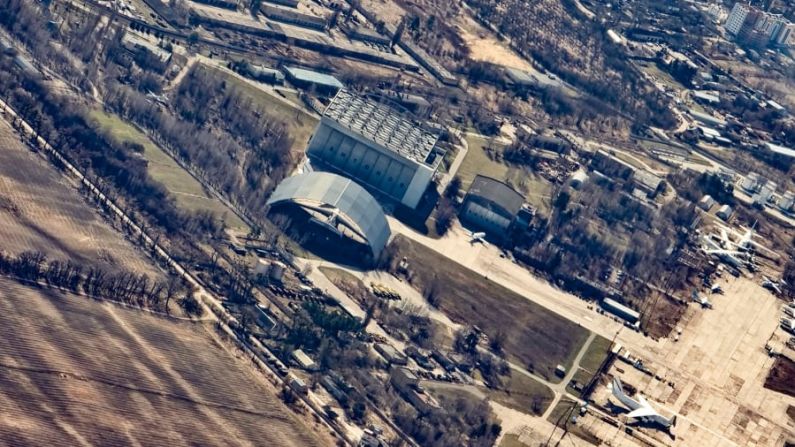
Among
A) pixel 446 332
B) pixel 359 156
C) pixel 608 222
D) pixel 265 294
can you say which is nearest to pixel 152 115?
pixel 359 156

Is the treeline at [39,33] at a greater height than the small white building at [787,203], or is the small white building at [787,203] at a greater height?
the small white building at [787,203]

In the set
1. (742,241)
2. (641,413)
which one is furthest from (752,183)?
(641,413)

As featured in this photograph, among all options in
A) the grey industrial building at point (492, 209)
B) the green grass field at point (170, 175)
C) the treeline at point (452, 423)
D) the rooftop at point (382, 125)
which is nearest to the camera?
the treeline at point (452, 423)

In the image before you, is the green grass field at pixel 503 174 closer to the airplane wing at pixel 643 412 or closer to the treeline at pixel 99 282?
the airplane wing at pixel 643 412

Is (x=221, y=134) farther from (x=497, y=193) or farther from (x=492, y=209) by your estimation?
(x=497, y=193)

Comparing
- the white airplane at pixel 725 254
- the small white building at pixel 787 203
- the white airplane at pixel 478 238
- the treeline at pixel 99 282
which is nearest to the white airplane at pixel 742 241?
the white airplane at pixel 725 254

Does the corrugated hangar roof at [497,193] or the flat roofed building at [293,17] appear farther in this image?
the flat roofed building at [293,17]

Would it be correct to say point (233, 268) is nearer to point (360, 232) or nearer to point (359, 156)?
point (360, 232)

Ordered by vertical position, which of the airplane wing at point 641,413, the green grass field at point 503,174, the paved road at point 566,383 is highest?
the green grass field at point 503,174
